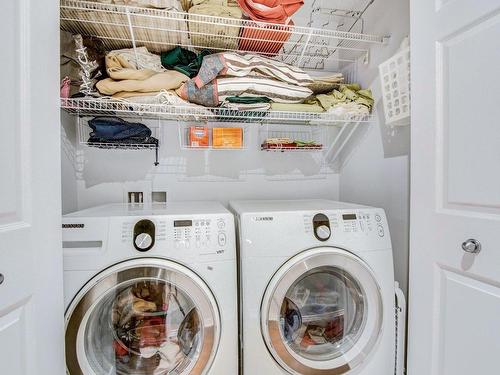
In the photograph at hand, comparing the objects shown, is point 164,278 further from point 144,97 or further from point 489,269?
point 489,269

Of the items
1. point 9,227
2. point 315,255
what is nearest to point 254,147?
point 315,255

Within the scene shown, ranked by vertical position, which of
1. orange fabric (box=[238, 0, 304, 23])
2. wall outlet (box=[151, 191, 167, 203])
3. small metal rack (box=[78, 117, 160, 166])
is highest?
orange fabric (box=[238, 0, 304, 23])

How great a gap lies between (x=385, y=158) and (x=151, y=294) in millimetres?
1429

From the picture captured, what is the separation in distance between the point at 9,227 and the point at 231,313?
0.81 meters

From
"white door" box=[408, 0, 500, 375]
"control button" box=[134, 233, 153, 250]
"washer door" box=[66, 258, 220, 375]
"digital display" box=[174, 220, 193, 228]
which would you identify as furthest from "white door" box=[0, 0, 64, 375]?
"white door" box=[408, 0, 500, 375]

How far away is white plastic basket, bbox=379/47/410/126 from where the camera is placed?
1305 mm

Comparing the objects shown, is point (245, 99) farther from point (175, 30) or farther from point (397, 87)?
point (397, 87)

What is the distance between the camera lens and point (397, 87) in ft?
4.45

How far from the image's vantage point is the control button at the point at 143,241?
1064 millimetres

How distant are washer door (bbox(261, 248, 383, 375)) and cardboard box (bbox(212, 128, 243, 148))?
31.5 inches

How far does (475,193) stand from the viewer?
81 centimetres

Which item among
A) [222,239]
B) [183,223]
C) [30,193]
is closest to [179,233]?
[183,223]

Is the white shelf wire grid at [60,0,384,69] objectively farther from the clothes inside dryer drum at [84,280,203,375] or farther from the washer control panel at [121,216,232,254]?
the clothes inside dryer drum at [84,280,203,375]

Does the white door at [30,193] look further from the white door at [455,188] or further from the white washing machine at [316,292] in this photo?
the white door at [455,188]
